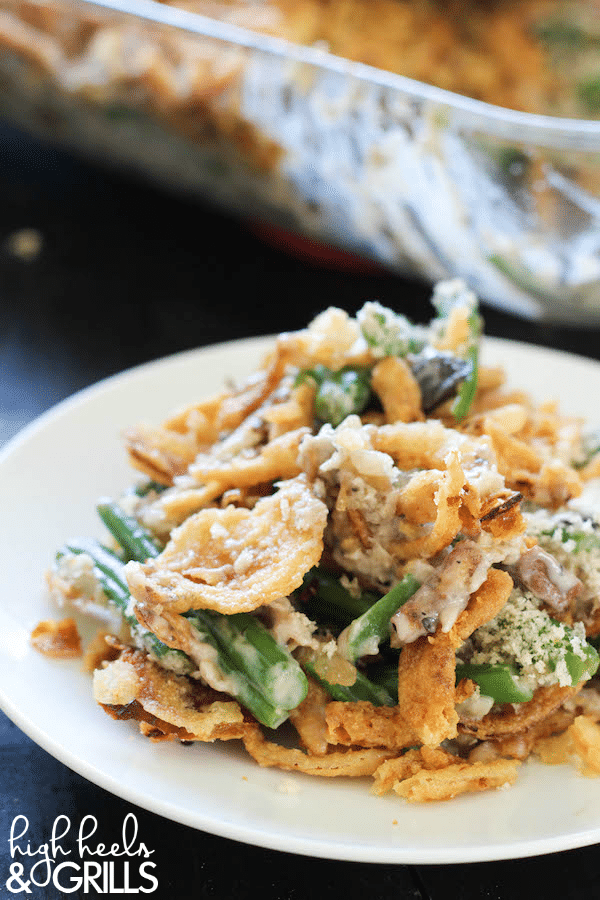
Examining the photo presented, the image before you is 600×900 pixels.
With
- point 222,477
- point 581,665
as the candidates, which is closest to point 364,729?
point 581,665

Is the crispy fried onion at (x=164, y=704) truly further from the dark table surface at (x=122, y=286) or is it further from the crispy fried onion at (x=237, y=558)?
the dark table surface at (x=122, y=286)

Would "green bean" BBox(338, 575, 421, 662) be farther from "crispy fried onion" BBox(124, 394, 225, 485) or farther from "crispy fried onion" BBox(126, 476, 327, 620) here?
"crispy fried onion" BBox(124, 394, 225, 485)

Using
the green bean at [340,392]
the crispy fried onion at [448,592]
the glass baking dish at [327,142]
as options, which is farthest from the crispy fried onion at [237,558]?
the glass baking dish at [327,142]

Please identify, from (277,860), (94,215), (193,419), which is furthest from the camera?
(94,215)

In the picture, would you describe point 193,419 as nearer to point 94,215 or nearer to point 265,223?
point 265,223

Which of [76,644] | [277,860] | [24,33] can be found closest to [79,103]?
[24,33]

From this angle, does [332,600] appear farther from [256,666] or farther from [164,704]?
[164,704]
